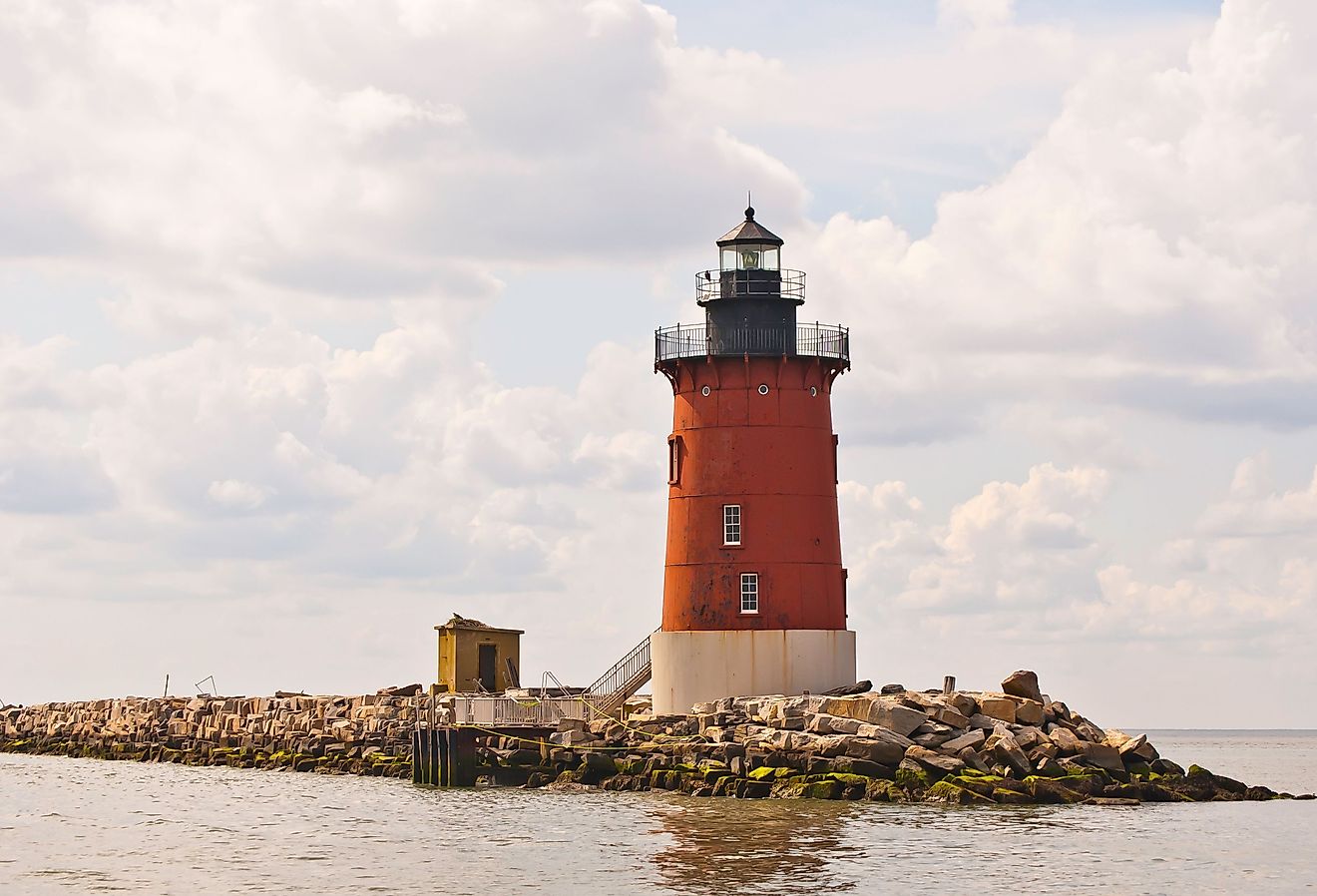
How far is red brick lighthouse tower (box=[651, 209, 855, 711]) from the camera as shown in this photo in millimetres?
41875

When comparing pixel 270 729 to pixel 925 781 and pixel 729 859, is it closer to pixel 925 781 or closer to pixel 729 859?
pixel 925 781

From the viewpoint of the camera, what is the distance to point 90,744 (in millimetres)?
62062

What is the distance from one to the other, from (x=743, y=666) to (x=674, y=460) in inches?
198

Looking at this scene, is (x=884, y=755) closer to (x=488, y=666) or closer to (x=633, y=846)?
(x=633, y=846)

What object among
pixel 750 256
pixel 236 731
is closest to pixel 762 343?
pixel 750 256

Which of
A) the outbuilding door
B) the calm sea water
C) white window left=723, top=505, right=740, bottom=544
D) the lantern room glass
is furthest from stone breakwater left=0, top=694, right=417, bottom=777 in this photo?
the lantern room glass

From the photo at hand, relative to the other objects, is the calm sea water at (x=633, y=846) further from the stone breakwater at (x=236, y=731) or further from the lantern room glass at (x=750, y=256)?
the lantern room glass at (x=750, y=256)

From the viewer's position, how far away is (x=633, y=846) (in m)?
31.3

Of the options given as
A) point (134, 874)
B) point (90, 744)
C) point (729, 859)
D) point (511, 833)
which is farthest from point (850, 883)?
point (90, 744)

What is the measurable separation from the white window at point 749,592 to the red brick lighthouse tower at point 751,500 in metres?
0.02

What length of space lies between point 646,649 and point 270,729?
1331 centimetres

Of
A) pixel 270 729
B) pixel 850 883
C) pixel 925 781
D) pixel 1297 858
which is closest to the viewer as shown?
pixel 850 883

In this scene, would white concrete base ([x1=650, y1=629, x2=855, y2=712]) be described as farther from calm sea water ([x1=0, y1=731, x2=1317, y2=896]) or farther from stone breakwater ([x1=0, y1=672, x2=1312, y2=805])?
calm sea water ([x1=0, y1=731, x2=1317, y2=896])

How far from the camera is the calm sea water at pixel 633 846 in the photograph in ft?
92.7
